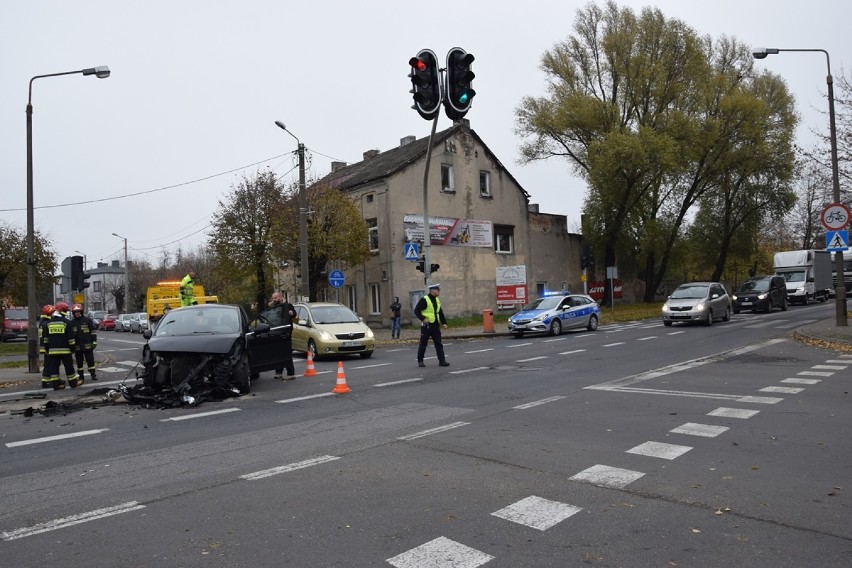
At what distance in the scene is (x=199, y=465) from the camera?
20.0 feet

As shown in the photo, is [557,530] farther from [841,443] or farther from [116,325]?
[116,325]

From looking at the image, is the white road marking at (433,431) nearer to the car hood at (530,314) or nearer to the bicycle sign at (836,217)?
the bicycle sign at (836,217)

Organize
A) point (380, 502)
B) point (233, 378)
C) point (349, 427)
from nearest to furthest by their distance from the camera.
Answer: point (380, 502) → point (349, 427) → point (233, 378)

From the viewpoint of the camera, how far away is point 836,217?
16859mm

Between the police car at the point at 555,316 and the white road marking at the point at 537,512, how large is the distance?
59.7ft

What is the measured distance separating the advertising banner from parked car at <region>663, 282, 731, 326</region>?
11992 mm

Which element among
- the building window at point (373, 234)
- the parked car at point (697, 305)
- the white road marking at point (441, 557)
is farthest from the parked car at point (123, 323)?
the white road marking at point (441, 557)

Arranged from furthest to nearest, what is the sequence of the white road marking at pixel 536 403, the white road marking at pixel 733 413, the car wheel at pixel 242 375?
the car wheel at pixel 242 375 < the white road marking at pixel 536 403 < the white road marking at pixel 733 413

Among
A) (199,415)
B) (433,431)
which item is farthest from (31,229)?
(433,431)

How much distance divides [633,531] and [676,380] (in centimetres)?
731

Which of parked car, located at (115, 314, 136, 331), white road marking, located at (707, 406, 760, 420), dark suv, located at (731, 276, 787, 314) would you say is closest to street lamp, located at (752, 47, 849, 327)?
white road marking, located at (707, 406, 760, 420)

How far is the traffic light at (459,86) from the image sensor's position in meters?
12.9

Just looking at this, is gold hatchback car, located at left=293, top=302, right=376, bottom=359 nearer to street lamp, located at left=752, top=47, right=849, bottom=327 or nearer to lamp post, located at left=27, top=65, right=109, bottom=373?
lamp post, located at left=27, top=65, right=109, bottom=373

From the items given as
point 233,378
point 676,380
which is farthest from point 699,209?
point 233,378
